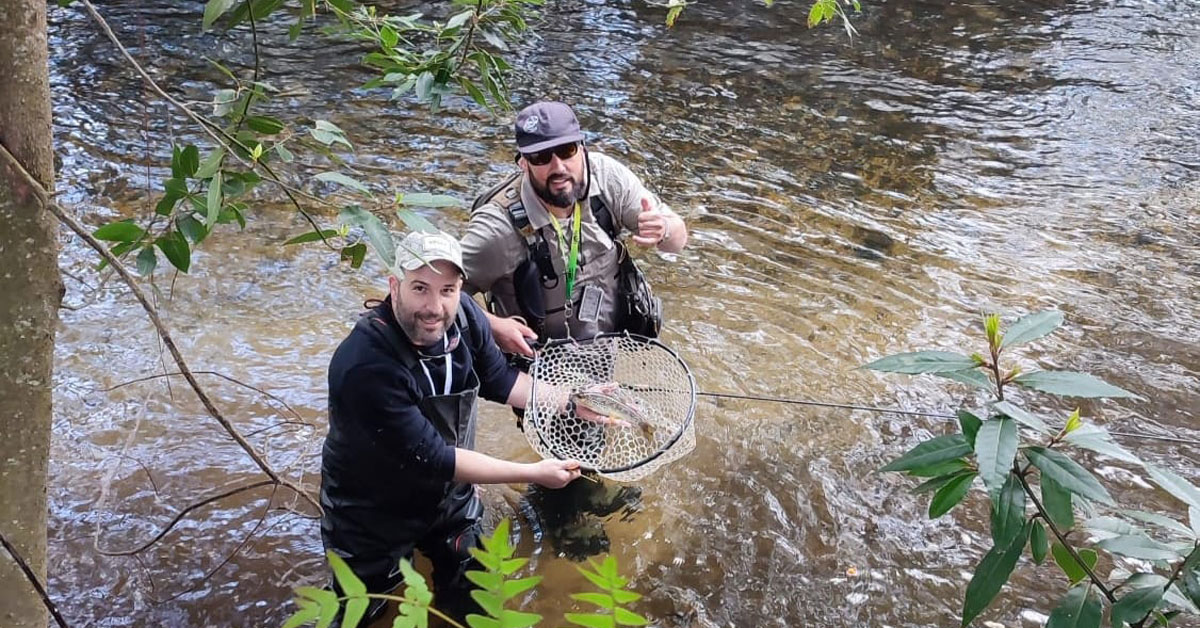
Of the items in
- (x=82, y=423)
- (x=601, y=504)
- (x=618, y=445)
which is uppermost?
(x=618, y=445)

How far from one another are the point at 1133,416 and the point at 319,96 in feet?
24.3

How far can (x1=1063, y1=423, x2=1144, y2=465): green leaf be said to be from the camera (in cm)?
165

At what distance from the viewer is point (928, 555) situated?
149 inches

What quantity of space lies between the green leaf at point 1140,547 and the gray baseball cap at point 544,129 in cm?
207

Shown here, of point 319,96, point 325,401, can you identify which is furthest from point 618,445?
point 319,96

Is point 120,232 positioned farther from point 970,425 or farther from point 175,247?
point 970,425

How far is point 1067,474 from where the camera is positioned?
5.53 feet

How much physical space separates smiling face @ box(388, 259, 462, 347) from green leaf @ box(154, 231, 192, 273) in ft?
2.09

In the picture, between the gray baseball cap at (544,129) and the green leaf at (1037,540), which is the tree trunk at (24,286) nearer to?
the gray baseball cap at (544,129)

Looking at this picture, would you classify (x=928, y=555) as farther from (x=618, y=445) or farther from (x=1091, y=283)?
(x=1091, y=283)

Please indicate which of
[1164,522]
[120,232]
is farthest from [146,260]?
[1164,522]

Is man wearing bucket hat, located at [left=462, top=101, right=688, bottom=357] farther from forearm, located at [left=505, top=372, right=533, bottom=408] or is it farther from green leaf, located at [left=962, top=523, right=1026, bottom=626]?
green leaf, located at [left=962, top=523, right=1026, bottom=626]

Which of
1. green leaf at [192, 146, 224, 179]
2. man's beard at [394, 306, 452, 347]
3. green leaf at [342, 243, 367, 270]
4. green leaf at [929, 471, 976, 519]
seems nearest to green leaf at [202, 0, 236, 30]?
green leaf at [192, 146, 224, 179]

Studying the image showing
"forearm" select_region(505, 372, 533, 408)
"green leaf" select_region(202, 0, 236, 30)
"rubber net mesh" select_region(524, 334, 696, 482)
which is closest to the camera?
"green leaf" select_region(202, 0, 236, 30)
